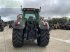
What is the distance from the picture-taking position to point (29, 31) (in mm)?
13266

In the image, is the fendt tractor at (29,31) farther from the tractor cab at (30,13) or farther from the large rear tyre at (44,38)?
the tractor cab at (30,13)

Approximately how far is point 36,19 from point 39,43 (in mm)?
1616

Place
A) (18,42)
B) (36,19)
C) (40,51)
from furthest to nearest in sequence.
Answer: (36,19)
(18,42)
(40,51)

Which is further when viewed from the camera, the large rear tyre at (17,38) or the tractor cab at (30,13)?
the tractor cab at (30,13)

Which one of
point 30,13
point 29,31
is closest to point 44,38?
point 29,31

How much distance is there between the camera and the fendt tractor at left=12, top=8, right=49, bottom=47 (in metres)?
12.9

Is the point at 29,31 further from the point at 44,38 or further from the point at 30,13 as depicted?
the point at 30,13

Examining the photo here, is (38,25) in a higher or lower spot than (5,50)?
higher

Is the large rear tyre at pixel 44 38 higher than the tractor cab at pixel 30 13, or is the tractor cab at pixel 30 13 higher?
the tractor cab at pixel 30 13

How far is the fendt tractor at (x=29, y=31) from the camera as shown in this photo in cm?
1291

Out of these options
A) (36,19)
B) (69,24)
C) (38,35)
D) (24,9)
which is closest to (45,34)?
(38,35)

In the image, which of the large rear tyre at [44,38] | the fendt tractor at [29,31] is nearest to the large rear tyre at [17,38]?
the fendt tractor at [29,31]

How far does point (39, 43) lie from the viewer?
1348cm

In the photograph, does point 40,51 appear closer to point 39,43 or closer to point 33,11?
point 39,43
